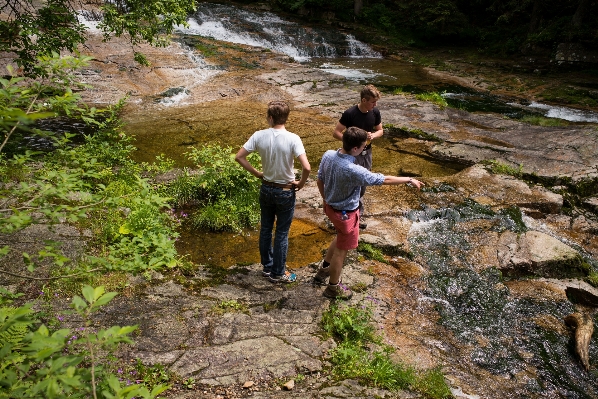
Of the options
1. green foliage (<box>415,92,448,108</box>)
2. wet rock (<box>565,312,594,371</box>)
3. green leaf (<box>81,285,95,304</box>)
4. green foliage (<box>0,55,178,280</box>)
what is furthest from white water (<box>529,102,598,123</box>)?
green leaf (<box>81,285,95,304</box>)

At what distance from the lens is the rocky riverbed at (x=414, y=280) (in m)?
3.62

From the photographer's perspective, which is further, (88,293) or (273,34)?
(273,34)

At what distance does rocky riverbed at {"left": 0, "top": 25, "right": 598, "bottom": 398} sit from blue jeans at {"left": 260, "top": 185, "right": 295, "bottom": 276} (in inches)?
9.4

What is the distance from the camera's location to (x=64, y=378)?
1558 millimetres

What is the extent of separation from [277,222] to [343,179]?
92 cm

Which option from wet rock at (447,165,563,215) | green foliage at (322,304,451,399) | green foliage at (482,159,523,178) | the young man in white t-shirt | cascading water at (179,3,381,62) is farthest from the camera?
cascading water at (179,3,381,62)

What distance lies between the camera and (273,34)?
21.6 metres

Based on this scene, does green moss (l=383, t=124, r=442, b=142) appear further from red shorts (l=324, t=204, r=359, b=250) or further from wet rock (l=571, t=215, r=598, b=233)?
red shorts (l=324, t=204, r=359, b=250)

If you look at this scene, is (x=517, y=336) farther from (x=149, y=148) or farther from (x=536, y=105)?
(x=536, y=105)

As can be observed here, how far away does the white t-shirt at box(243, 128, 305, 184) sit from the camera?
422 cm

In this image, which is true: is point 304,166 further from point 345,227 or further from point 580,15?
point 580,15

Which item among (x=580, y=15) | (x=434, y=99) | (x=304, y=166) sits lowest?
(x=434, y=99)

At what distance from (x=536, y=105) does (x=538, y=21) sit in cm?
1070

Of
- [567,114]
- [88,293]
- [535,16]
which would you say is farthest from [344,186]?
[535,16]
